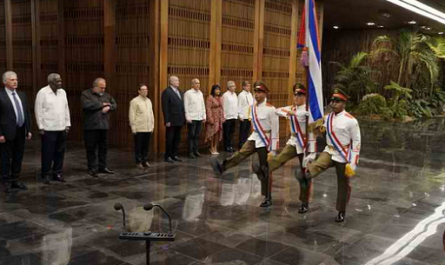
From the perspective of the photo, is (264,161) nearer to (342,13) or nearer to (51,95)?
(51,95)

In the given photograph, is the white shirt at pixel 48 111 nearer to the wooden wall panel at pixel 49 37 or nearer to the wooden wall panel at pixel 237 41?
the wooden wall panel at pixel 49 37

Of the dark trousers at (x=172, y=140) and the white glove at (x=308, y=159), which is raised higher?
the white glove at (x=308, y=159)

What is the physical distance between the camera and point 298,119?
5.91m

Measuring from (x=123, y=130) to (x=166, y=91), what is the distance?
2.14 metres

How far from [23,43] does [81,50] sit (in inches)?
85.8

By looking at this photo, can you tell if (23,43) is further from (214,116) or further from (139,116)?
(214,116)

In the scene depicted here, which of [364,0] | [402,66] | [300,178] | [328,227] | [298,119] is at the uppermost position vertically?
[364,0]

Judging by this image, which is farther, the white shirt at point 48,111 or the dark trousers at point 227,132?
the dark trousers at point 227,132

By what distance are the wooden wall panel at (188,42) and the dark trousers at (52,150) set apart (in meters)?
3.39

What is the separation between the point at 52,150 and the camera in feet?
23.4

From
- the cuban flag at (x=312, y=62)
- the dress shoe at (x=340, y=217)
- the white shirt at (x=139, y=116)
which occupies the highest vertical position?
the cuban flag at (x=312, y=62)

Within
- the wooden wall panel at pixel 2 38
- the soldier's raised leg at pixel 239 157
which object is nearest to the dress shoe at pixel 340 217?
the soldier's raised leg at pixel 239 157

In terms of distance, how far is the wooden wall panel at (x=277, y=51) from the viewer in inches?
490

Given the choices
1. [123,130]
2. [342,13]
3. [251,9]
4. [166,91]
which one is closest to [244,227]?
[166,91]
